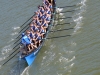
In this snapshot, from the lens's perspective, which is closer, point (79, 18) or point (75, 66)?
point (75, 66)

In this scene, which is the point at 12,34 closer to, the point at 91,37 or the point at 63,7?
the point at 63,7

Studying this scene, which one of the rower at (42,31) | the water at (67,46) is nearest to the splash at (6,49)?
the water at (67,46)

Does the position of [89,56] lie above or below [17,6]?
below

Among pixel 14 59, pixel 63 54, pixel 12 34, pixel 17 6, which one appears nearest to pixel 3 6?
pixel 17 6

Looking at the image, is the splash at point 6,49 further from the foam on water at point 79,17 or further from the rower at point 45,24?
the foam on water at point 79,17

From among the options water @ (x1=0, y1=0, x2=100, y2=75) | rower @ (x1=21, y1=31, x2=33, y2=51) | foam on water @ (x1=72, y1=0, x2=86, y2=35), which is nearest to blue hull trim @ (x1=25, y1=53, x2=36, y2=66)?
water @ (x1=0, y1=0, x2=100, y2=75)

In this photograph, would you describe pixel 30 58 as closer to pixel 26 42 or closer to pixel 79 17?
pixel 26 42

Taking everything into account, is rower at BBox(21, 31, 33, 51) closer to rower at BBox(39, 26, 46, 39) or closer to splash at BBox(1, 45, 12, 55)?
rower at BBox(39, 26, 46, 39)

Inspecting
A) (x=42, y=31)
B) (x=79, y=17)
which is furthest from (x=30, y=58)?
(x=79, y=17)
